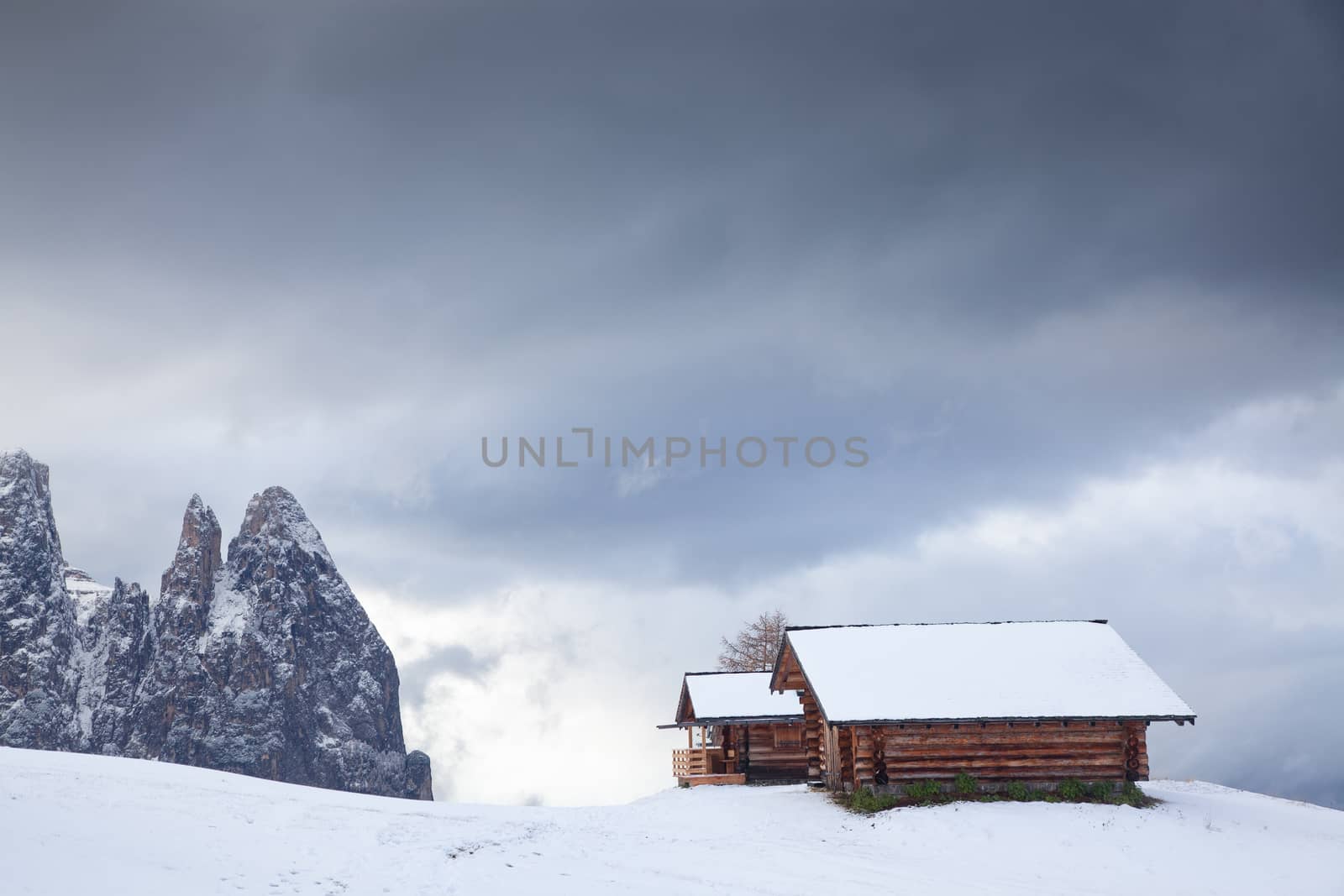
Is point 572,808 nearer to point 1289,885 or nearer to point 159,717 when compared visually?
point 1289,885

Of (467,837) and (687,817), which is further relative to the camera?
(687,817)

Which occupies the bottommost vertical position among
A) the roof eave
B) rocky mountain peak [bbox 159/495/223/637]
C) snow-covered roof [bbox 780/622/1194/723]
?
the roof eave

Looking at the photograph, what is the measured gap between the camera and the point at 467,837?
20.5 metres

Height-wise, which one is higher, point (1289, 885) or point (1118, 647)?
point (1118, 647)

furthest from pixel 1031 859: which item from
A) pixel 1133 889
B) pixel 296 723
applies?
pixel 296 723

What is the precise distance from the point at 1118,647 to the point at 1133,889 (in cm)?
1479

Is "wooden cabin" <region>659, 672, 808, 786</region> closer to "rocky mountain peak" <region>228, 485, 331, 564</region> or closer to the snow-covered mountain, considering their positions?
the snow-covered mountain

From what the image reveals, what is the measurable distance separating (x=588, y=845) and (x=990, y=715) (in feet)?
42.8

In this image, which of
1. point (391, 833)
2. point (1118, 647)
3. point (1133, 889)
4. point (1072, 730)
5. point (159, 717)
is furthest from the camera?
point (159, 717)

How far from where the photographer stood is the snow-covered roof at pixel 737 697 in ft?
133

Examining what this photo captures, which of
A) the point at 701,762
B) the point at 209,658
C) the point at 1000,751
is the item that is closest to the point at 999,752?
the point at 1000,751

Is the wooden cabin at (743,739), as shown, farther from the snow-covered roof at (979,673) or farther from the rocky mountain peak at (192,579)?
the rocky mountain peak at (192,579)

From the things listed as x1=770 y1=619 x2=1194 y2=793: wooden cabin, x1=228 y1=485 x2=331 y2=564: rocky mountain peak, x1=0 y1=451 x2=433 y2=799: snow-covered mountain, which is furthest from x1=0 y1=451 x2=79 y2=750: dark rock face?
x1=770 y1=619 x2=1194 y2=793: wooden cabin

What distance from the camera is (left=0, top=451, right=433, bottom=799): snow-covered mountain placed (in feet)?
486
